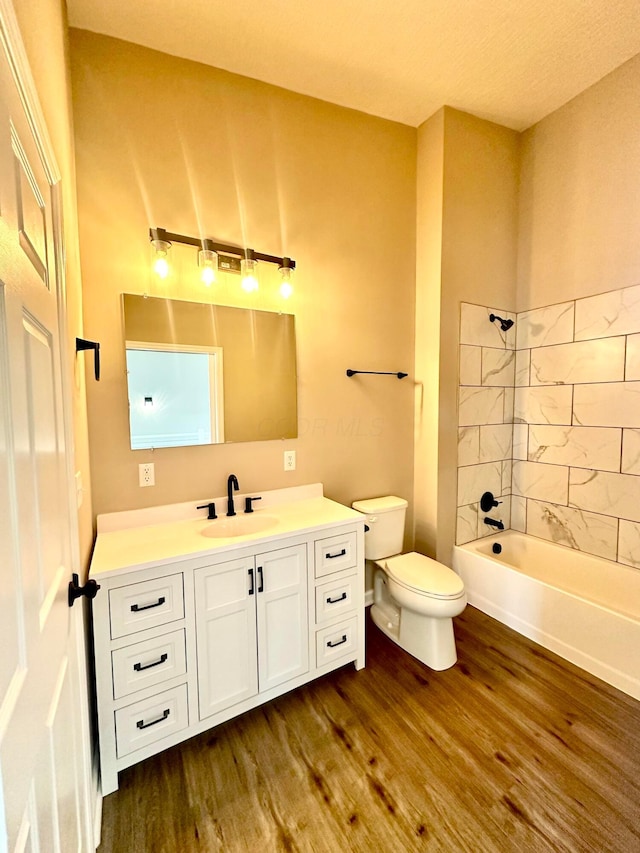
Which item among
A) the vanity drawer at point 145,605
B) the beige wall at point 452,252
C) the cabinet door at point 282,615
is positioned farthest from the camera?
the beige wall at point 452,252

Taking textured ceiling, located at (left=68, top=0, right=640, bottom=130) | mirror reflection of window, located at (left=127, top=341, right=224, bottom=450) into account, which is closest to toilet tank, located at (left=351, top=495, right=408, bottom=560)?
mirror reflection of window, located at (left=127, top=341, right=224, bottom=450)

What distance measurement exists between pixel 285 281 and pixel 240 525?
133 centimetres

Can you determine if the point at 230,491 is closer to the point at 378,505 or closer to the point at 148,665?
the point at 148,665

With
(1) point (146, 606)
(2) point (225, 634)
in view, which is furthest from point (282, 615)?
(1) point (146, 606)

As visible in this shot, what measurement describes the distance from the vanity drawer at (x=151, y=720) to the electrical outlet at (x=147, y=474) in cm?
87

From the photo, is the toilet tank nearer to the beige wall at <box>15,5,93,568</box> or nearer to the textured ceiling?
the beige wall at <box>15,5,93,568</box>

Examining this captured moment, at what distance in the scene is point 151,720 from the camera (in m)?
1.44

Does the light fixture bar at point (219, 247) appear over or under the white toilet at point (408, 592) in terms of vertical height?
over

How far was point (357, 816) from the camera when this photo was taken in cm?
130

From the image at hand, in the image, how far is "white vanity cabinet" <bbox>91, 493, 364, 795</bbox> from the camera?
1.37 metres

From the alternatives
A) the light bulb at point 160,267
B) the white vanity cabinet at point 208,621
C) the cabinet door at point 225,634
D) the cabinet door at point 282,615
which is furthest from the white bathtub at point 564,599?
the light bulb at point 160,267

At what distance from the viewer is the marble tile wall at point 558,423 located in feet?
7.24

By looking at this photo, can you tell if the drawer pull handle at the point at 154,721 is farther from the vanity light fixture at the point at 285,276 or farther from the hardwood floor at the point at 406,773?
the vanity light fixture at the point at 285,276

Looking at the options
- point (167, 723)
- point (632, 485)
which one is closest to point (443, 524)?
point (632, 485)
